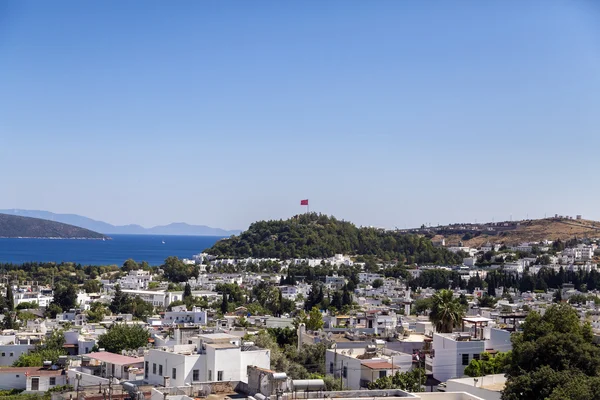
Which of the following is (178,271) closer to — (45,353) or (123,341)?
(123,341)

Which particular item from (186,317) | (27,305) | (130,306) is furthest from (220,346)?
(27,305)

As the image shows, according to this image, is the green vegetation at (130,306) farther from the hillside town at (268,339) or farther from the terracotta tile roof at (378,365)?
the terracotta tile roof at (378,365)

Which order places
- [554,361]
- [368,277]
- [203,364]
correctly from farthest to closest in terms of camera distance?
[368,277], [203,364], [554,361]

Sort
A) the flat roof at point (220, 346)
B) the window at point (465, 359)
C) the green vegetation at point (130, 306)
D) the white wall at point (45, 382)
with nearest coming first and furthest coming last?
the flat roof at point (220, 346) → the window at point (465, 359) → the white wall at point (45, 382) → the green vegetation at point (130, 306)

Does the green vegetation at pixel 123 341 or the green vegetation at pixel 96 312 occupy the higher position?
the green vegetation at pixel 123 341

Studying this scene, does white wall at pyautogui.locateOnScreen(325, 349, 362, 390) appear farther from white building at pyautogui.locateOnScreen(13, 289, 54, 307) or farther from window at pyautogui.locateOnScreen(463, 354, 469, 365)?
white building at pyautogui.locateOnScreen(13, 289, 54, 307)

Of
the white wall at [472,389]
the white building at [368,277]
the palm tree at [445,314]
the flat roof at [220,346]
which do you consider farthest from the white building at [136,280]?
the white wall at [472,389]
